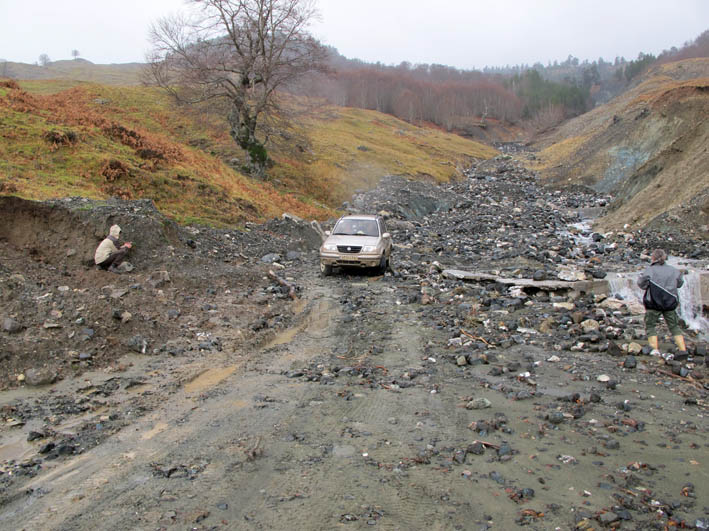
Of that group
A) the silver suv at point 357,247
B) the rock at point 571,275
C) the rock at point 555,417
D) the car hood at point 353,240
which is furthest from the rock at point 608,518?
the car hood at point 353,240

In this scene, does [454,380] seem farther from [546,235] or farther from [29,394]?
[546,235]

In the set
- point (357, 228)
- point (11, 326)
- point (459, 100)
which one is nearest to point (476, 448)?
point (11, 326)

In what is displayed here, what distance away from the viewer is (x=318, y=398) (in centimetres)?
673

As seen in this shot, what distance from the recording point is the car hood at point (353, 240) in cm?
1436

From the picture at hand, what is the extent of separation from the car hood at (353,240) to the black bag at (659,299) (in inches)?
280

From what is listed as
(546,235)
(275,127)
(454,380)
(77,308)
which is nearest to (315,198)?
(275,127)

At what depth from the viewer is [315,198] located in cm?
3067

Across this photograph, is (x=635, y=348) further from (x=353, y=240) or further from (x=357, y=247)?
(x=353, y=240)

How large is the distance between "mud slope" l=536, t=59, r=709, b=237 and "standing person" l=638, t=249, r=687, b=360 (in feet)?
36.8

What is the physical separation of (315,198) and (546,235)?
1385cm

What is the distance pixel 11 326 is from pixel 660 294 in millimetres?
10610

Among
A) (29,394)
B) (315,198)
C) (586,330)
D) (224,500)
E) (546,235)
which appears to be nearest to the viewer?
(224,500)

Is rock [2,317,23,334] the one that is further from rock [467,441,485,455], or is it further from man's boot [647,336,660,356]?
man's boot [647,336,660,356]

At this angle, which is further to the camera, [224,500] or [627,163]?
[627,163]
